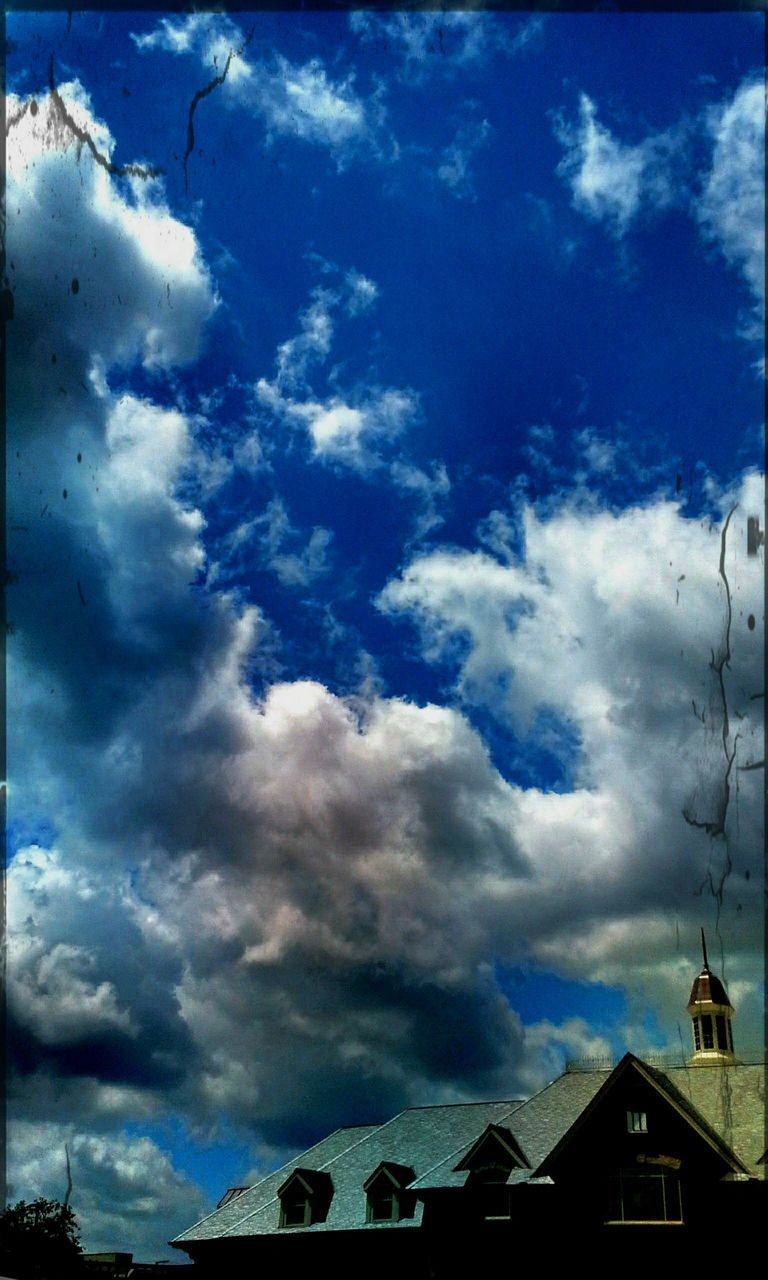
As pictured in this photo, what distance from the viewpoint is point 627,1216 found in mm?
44500

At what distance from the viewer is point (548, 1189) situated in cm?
4541

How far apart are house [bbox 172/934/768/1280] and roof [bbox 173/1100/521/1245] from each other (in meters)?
0.10

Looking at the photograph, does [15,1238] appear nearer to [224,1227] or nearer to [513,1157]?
[224,1227]

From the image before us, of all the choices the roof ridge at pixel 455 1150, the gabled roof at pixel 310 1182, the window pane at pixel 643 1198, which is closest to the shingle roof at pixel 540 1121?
the roof ridge at pixel 455 1150

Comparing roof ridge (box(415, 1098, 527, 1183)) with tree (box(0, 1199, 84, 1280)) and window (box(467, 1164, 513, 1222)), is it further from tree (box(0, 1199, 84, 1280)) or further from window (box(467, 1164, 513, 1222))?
tree (box(0, 1199, 84, 1280))

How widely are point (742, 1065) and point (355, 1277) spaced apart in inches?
717

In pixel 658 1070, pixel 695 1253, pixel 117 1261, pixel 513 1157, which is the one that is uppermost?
pixel 658 1070

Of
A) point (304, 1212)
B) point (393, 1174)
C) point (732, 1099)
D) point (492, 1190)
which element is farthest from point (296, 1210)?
point (732, 1099)

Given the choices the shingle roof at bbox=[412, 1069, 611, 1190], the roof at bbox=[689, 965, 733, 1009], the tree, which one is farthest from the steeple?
the tree

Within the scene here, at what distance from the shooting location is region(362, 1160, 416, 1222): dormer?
48.8 metres

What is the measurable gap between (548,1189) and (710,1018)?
3955 centimetres

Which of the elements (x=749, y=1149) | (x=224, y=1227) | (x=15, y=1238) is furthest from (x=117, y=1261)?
(x=749, y=1149)

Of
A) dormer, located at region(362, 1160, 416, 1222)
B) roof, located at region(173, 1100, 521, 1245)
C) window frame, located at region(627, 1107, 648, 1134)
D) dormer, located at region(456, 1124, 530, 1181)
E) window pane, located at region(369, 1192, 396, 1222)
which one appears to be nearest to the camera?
window frame, located at region(627, 1107, 648, 1134)

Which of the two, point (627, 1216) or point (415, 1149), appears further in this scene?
point (415, 1149)
